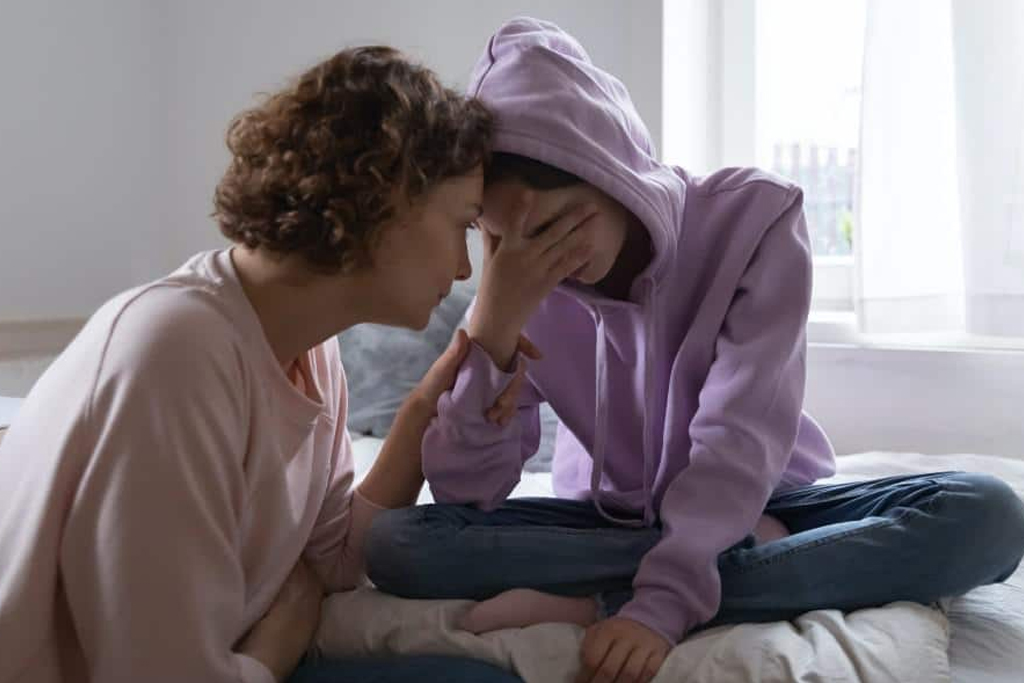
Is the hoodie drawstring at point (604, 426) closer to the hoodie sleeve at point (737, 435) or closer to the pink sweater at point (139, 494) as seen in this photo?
the hoodie sleeve at point (737, 435)

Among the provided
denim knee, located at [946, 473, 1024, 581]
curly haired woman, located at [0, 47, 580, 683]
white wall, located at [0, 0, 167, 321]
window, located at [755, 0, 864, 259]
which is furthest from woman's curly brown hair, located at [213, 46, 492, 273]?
window, located at [755, 0, 864, 259]

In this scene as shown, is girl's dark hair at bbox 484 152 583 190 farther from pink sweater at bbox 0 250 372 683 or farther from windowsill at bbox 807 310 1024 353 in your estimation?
→ windowsill at bbox 807 310 1024 353

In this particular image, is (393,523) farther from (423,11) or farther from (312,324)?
(423,11)

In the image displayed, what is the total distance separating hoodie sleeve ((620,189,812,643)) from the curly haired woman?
0.16m

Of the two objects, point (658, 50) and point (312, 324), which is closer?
point (312, 324)

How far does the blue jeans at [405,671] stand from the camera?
Answer: 30.8 inches

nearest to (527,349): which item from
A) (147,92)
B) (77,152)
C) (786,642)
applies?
(786,642)

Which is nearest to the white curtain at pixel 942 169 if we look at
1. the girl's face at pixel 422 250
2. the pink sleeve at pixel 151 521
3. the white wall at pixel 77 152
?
the girl's face at pixel 422 250

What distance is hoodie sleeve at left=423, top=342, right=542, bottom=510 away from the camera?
981 millimetres

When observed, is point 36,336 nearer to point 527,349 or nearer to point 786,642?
point 527,349

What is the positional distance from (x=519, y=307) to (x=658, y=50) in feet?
3.18

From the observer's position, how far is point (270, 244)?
2.72ft

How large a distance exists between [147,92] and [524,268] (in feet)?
4.84

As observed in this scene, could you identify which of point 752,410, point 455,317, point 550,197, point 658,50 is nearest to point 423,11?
point 658,50
